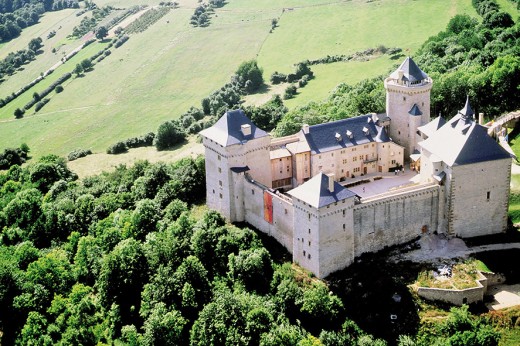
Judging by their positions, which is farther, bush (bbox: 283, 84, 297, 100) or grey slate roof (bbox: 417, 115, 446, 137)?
bush (bbox: 283, 84, 297, 100)

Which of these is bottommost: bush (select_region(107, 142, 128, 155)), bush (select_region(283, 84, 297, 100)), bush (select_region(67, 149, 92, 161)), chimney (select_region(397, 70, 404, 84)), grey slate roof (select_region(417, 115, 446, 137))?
bush (select_region(67, 149, 92, 161))

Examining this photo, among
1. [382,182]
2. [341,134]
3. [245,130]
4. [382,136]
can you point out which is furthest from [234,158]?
[382,136]

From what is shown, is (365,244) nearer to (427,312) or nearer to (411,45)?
(427,312)

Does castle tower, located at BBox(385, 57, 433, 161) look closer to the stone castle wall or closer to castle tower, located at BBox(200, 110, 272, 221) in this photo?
the stone castle wall

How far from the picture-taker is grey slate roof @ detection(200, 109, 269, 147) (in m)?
80.6

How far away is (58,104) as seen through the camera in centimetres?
15425

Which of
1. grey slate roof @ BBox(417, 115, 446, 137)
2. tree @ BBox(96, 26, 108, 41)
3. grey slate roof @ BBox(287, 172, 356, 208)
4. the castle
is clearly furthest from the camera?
tree @ BBox(96, 26, 108, 41)

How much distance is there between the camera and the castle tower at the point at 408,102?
286 feet

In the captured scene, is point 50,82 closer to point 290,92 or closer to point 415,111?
point 290,92

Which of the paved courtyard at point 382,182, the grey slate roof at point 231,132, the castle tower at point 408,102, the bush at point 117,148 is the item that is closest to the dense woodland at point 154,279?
the grey slate roof at point 231,132

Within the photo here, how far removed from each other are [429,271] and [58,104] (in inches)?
4273

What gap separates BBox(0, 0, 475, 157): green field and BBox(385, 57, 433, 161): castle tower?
47.2 meters

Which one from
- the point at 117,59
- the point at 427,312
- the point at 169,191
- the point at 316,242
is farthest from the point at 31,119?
the point at 427,312

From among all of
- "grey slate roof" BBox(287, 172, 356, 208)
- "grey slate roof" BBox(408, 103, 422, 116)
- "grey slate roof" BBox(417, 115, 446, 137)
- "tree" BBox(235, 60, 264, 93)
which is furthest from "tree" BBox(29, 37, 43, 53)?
"grey slate roof" BBox(287, 172, 356, 208)
